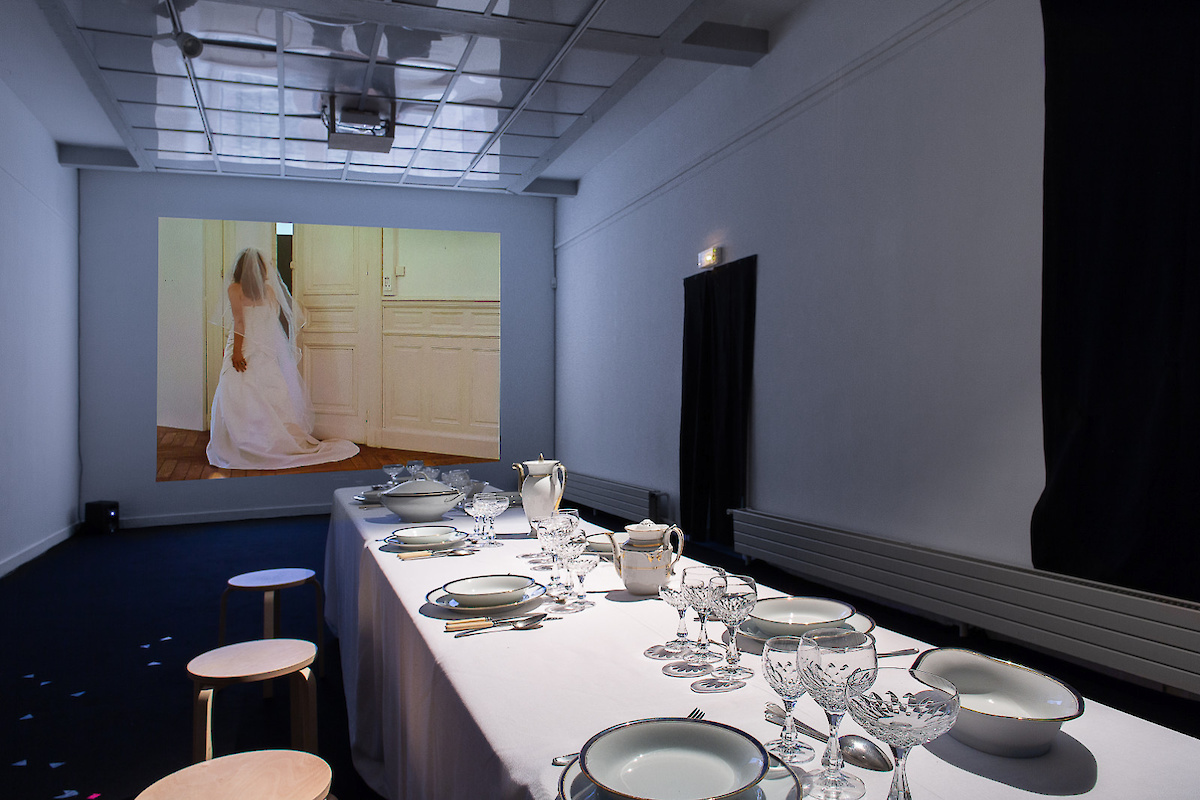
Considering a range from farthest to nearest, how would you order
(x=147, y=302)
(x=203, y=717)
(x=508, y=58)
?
Answer: (x=147, y=302) → (x=508, y=58) → (x=203, y=717)

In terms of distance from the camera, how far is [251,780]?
1449mm

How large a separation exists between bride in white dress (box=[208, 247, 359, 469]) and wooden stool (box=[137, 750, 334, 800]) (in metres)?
6.45

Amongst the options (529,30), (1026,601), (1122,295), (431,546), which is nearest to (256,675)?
(431,546)

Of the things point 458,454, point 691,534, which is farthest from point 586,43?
point 458,454

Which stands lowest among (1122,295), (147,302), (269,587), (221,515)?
(221,515)

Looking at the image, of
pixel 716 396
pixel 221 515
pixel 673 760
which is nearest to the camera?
pixel 673 760

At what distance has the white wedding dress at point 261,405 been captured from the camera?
24.1 ft

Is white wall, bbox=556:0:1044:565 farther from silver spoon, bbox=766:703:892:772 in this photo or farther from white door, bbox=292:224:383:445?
white door, bbox=292:224:383:445

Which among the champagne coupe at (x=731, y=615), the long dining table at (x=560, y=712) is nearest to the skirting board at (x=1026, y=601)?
the long dining table at (x=560, y=712)

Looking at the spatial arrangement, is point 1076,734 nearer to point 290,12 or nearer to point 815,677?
point 815,677

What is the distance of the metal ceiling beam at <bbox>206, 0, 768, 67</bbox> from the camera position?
13.0 ft

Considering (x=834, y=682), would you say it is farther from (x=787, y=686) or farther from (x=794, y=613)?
(x=794, y=613)

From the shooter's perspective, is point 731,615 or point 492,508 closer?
point 731,615

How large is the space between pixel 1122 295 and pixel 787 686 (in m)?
2.47
